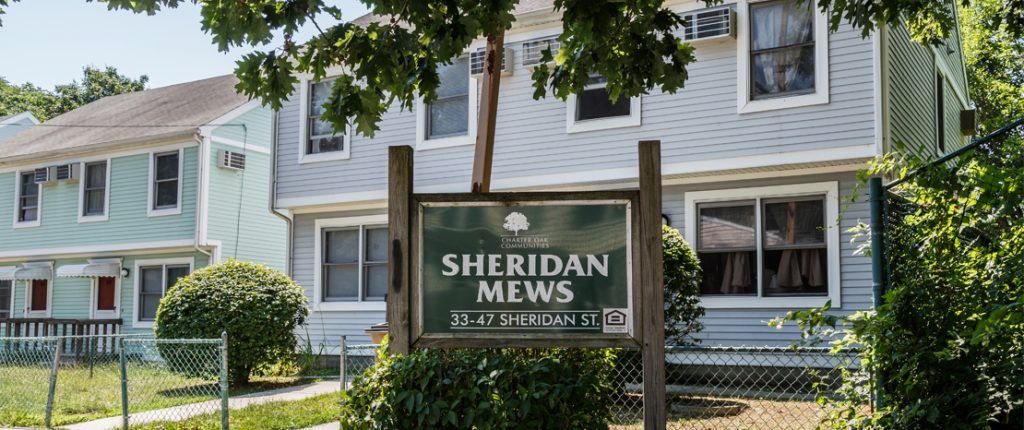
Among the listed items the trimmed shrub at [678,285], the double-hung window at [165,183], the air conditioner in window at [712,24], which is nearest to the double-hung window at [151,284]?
the double-hung window at [165,183]

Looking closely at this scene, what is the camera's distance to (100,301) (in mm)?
22188

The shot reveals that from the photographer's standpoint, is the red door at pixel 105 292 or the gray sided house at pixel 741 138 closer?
the gray sided house at pixel 741 138

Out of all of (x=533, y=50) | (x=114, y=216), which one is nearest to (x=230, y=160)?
(x=114, y=216)

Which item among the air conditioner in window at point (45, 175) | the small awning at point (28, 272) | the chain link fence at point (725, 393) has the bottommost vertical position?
the chain link fence at point (725, 393)

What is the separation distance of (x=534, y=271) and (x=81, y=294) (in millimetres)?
20267

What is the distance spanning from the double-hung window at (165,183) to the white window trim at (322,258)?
563 centimetres

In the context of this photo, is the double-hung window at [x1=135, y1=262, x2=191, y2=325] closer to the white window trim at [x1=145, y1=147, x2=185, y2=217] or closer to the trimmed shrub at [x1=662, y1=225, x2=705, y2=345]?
the white window trim at [x1=145, y1=147, x2=185, y2=217]

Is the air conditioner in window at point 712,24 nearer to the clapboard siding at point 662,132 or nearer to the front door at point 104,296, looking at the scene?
the clapboard siding at point 662,132

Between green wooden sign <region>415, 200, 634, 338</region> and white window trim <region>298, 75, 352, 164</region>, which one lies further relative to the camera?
white window trim <region>298, 75, 352, 164</region>

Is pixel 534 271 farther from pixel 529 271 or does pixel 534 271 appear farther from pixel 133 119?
pixel 133 119

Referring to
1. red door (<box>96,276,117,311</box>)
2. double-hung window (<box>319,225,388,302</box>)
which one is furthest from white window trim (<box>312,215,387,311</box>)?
red door (<box>96,276,117,311</box>)

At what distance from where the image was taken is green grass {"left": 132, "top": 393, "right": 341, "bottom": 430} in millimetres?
8812

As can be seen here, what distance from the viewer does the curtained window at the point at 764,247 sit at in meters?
12.2

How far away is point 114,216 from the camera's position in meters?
21.2
